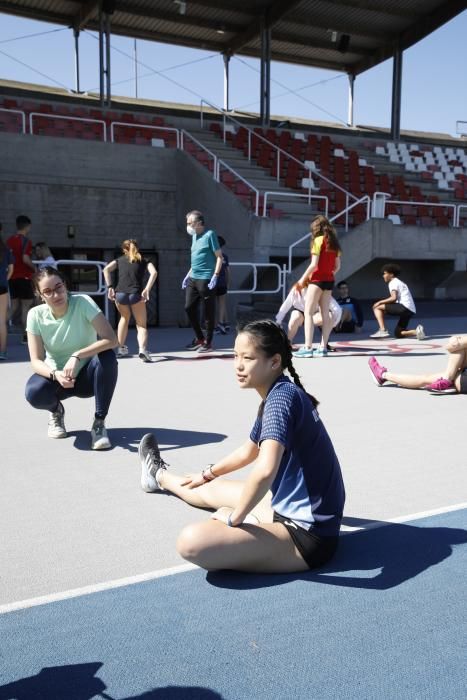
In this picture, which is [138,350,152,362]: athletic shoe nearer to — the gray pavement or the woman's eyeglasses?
the gray pavement

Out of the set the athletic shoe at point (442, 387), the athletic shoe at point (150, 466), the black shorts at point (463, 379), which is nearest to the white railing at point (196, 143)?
the athletic shoe at point (442, 387)

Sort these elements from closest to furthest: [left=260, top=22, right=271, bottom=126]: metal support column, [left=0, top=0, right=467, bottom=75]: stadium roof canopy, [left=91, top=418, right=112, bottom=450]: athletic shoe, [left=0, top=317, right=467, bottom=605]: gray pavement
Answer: [left=0, top=317, right=467, bottom=605]: gray pavement < [left=91, top=418, right=112, bottom=450]: athletic shoe < [left=0, top=0, right=467, bottom=75]: stadium roof canopy < [left=260, top=22, right=271, bottom=126]: metal support column

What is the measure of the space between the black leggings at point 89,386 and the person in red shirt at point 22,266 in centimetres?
568

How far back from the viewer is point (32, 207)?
648 inches

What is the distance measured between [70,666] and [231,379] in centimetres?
535

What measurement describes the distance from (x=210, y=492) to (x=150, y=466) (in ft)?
1.73

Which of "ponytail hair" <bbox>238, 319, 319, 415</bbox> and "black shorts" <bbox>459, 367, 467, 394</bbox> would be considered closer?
"ponytail hair" <bbox>238, 319, 319, 415</bbox>

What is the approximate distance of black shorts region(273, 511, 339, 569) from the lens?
104 inches

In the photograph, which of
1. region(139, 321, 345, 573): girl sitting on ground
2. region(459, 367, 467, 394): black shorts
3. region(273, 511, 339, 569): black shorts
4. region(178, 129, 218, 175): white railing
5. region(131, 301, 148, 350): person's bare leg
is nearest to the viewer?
region(139, 321, 345, 573): girl sitting on ground

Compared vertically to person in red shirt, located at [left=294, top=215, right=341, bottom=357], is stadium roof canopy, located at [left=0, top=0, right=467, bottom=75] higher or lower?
higher

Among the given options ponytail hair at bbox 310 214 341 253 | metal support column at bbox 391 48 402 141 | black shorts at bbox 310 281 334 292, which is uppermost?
metal support column at bbox 391 48 402 141

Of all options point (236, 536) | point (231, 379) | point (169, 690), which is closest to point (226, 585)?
point (236, 536)

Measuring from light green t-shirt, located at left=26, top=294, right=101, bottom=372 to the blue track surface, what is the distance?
2288mm

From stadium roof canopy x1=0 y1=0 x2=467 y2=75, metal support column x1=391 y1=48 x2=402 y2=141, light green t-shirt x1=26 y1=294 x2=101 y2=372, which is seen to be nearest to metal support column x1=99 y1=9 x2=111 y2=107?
stadium roof canopy x1=0 y1=0 x2=467 y2=75
